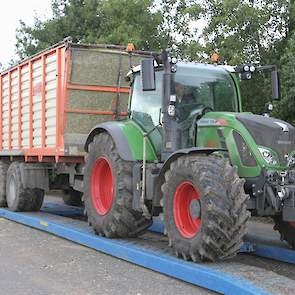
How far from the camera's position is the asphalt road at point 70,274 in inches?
228

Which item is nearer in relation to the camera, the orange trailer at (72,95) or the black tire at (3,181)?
the orange trailer at (72,95)

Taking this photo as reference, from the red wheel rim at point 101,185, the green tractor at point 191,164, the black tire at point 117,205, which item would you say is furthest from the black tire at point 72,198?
the black tire at point 117,205

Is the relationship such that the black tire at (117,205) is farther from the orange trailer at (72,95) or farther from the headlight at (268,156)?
the headlight at (268,156)

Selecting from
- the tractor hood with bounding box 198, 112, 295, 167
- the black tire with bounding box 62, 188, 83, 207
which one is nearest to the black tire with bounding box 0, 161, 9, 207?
Result: the black tire with bounding box 62, 188, 83, 207

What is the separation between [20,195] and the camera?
1098cm

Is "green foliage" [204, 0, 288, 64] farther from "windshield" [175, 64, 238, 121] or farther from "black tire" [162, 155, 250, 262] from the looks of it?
"black tire" [162, 155, 250, 262]

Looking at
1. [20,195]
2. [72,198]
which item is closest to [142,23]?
[72,198]

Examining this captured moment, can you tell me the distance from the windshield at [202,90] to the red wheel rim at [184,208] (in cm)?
118

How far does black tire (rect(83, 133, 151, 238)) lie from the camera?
756 centimetres

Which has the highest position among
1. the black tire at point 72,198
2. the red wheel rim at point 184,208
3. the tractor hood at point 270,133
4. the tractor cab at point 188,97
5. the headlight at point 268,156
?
the tractor cab at point 188,97

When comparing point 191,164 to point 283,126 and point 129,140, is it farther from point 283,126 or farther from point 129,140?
point 129,140

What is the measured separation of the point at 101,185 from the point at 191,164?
241 cm

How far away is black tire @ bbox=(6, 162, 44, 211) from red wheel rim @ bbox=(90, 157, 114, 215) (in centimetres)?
296

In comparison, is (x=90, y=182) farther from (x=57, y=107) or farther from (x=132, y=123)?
(x=57, y=107)
